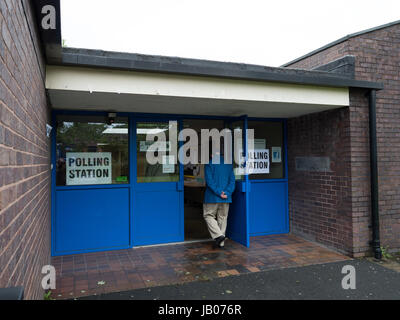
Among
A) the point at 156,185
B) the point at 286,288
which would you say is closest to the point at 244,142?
the point at 156,185

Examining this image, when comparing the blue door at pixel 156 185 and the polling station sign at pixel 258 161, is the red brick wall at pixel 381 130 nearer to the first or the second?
the polling station sign at pixel 258 161

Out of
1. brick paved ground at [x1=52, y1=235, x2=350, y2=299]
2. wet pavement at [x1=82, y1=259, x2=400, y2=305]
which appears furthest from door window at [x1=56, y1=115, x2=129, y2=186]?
wet pavement at [x1=82, y1=259, x2=400, y2=305]

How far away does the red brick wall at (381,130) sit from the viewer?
4.94 meters

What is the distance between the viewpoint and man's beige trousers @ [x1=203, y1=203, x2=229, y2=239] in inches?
214

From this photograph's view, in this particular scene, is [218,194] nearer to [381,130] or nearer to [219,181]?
[219,181]

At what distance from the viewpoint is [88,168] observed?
5.34 metres

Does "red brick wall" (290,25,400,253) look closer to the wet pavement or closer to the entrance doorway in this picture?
the wet pavement

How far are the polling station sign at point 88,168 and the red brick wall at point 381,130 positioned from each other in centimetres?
405

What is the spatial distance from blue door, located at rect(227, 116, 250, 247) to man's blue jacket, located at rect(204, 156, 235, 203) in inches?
8.5

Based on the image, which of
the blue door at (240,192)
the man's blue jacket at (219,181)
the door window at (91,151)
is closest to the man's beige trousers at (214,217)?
the man's blue jacket at (219,181)

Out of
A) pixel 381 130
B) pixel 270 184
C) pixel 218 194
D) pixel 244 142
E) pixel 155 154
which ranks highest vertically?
pixel 381 130

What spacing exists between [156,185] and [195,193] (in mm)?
4084

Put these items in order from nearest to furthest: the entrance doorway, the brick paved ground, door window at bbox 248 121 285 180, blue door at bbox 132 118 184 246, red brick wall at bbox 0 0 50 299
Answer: red brick wall at bbox 0 0 50 299, the brick paved ground, blue door at bbox 132 118 184 246, the entrance doorway, door window at bbox 248 121 285 180
